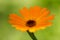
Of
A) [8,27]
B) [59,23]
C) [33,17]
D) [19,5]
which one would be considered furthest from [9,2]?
[33,17]

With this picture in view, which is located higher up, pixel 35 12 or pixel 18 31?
pixel 18 31

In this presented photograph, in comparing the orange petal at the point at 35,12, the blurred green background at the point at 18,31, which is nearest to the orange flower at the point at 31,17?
the orange petal at the point at 35,12

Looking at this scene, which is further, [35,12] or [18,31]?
[18,31]

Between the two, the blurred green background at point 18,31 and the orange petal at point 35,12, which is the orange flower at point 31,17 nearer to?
the orange petal at point 35,12

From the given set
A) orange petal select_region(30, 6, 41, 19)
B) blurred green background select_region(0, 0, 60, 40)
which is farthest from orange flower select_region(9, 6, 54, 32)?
blurred green background select_region(0, 0, 60, 40)

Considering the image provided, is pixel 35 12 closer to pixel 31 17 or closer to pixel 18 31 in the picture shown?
pixel 31 17

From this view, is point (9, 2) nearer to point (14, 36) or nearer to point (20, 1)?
point (20, 1)

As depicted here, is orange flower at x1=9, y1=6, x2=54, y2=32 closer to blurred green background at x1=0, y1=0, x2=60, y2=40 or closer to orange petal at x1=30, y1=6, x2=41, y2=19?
orange petal at x1=30, y1=6, x2=41, y2=19

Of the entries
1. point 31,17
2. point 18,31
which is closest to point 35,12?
point 31,17
